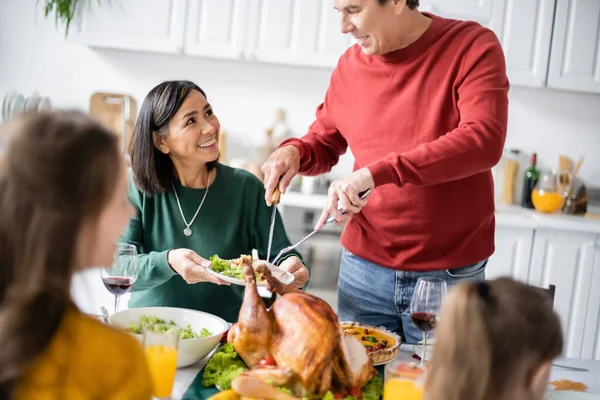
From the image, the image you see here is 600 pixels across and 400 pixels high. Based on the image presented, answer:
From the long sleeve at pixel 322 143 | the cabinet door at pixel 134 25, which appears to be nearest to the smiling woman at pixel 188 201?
the long sleeve at pixel 322 143

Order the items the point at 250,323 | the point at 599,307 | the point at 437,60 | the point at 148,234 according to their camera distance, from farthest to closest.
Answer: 1. the point at 599,307
2. the point at 148,234
3. the point at 437,60
4. the point at 250,323

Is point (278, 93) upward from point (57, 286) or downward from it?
upward

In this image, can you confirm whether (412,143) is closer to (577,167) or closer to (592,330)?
(592,330)

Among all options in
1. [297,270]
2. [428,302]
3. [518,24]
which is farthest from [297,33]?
[428,302]

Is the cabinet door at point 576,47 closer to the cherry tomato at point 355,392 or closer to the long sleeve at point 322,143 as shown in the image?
the long sleeve at point 322,143

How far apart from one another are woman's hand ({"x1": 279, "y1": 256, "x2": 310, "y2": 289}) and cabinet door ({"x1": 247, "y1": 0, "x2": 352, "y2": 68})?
6.13ft

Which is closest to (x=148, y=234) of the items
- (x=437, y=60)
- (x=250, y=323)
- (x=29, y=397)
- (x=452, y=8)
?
(x=250, y=323)

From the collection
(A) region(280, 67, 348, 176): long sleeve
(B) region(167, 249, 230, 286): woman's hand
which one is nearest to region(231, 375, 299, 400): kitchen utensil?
(B) region(167, 249, 230, 286): woman's hand

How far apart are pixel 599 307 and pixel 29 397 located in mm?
3160

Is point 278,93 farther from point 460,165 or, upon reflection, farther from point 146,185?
point 460,165

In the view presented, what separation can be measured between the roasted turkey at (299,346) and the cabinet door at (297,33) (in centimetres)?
235

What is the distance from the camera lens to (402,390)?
111cm

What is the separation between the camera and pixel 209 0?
3.50 m

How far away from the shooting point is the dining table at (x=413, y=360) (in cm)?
125
